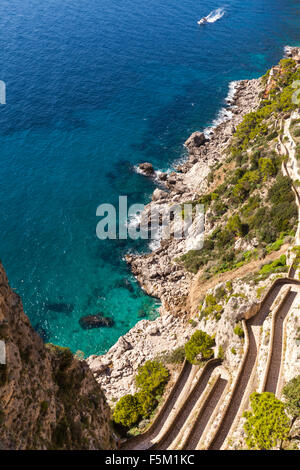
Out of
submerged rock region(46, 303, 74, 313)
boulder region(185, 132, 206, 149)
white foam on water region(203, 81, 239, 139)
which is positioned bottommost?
submerged rock region(46, 303, 74, 313)

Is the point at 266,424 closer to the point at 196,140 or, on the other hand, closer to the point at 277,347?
the point at 277,347

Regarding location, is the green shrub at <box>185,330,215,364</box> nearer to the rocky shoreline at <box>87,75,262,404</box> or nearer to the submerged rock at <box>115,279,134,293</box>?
the rocky shoreline at <box>87,75,262,404</box>

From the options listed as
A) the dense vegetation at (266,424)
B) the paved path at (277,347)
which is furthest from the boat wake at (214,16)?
the dense vegetation at (266,424)

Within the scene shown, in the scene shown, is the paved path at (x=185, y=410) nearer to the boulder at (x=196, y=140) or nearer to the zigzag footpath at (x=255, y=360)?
the zigzag footpath at (x=255, y=360)

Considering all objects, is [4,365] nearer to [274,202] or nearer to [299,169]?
[274,202]

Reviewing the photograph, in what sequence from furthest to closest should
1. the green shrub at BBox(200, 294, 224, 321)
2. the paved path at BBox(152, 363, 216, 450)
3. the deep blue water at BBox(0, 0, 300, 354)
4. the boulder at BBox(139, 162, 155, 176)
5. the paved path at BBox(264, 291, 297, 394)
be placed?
1. the boulder at BBox(139, 162, 155, 176)
2. the deep blue water at BBox(0, 0, 300, 354)
3. the green shrub at BBox(200, 294, 224, 321)
4. the paved path at BBox(152, 363, 216, 450)
5. the paved path at BBox(264, 291, 297, 394)

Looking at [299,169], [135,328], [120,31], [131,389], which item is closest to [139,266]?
[135,328]

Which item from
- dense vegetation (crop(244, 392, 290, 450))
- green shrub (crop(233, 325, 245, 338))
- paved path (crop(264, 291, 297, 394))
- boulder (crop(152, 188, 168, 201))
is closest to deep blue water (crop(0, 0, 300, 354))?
boulder (crop(152, 188, 168, 201))
